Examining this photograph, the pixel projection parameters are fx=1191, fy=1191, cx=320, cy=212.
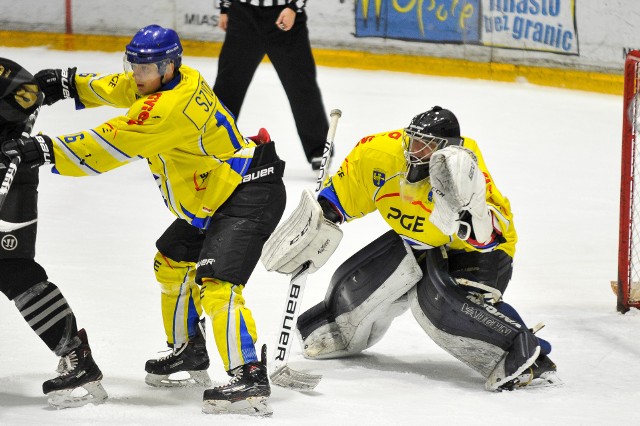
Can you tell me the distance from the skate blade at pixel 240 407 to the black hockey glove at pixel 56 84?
1.01 m

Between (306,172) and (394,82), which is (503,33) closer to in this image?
(394,82)

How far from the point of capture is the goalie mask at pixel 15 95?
3223 millimetres

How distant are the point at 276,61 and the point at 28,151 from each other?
315cm

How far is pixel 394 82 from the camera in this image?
7.88m

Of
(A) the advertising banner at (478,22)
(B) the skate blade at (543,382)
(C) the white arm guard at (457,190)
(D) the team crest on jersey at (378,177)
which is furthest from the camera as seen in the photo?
(A) the advertising banner at (478,22)

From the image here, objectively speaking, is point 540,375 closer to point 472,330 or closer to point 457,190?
point 472,330

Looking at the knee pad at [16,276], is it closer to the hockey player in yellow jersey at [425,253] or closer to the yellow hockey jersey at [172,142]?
the yellow hockey jersey at [172,142]

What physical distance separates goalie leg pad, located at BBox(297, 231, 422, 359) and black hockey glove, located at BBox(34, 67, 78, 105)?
3.47ft

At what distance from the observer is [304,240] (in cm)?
359

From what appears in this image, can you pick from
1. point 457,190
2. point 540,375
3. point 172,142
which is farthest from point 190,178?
point 540,375

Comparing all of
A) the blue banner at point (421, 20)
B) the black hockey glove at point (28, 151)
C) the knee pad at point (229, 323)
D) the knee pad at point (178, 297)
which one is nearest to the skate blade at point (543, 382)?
the knee pad at point (229, 323)

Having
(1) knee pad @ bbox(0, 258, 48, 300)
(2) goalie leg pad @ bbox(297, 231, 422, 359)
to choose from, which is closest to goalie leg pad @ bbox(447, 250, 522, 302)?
(2) goalie leg pad @ bbox(297, 231, 422, 359)

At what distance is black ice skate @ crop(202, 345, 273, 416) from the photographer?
3221 mm

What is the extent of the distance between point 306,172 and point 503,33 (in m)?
2.34
